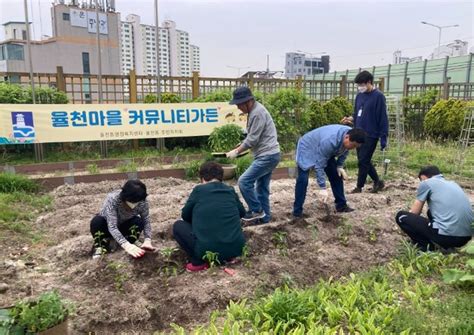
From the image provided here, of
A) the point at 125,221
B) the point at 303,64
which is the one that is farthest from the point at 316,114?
the point at 303,64

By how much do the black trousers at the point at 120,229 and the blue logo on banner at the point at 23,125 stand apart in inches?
179

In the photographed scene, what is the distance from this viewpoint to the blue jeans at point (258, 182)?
4500mm

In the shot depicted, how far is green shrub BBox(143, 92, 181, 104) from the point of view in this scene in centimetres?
940

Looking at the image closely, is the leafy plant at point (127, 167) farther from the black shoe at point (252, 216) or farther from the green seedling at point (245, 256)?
the green seedling at point (245, 256)

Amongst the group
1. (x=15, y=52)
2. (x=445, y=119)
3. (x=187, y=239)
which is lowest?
(x=187, y=239)

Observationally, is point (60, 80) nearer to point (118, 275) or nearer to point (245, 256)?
point (118, 275)

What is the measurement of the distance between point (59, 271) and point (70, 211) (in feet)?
5.61

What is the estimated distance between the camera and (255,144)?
448 cm

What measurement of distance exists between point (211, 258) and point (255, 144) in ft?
4.96

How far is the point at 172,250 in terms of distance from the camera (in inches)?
144

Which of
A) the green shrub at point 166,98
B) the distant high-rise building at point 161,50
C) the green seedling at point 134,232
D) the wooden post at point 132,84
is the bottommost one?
the green seedling at point 134,232

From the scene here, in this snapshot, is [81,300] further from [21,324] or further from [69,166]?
[69,166]

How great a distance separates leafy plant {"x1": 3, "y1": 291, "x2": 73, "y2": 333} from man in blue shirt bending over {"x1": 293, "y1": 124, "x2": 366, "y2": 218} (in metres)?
2.96

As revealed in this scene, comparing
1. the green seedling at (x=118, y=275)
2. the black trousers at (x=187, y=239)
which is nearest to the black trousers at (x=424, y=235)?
the black trousers at (x=187, y=239)
